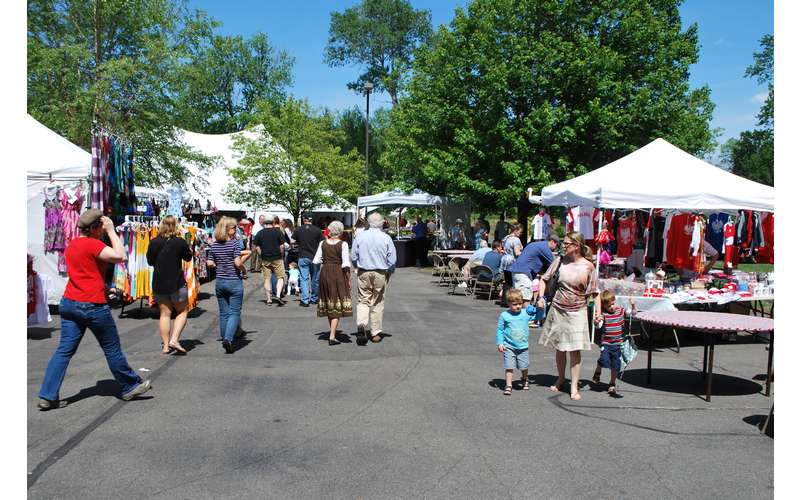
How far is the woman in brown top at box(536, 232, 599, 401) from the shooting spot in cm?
680

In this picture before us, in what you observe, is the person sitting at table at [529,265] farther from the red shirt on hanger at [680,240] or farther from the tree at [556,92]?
the tree at [556,92]

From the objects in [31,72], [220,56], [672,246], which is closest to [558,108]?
[672,246]

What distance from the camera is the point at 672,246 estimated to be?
12242 mm

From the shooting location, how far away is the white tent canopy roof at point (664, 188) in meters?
11.0

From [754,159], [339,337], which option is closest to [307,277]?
[339,337]

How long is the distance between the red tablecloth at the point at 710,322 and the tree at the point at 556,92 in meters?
14.9

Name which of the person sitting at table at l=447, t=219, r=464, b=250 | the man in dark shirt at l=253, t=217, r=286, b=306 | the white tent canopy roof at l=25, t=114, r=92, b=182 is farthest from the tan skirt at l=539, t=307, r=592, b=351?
the person sitting at table at l=447, t=219, r=464, b=250

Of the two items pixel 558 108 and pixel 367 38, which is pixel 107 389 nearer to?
pixel 558 108

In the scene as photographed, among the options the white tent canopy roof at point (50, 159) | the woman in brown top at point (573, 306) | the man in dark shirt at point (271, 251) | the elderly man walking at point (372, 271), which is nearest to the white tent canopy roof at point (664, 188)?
the elderly man walking at point (372, 271)

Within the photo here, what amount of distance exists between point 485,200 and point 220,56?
40260 mm

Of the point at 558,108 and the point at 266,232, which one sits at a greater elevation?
the point at 558,108

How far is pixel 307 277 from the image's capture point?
13.6 meters

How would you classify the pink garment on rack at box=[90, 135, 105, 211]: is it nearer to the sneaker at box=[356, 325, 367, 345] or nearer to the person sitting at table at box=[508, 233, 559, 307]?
the sneaker at box=[356, 325, 367, 345]

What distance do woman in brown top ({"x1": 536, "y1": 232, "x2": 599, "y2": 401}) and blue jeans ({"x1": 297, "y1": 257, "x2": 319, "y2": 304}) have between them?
289 inches
